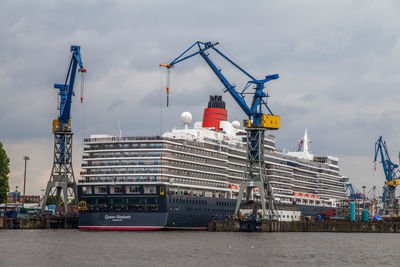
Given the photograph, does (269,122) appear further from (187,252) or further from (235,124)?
(187,252)

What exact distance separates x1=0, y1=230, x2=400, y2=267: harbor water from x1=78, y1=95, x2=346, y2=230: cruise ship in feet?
51.2

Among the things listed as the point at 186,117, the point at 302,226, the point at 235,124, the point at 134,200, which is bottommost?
the point at 302,226

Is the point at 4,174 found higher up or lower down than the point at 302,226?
higher up

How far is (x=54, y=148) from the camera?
Answer: 120812 millimetres

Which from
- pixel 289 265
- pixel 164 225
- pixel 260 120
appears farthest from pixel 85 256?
pixel 260 120

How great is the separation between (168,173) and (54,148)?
91.8ft

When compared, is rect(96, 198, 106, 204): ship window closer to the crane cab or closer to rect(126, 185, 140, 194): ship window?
rect(126, 185, 140, 194): ship window

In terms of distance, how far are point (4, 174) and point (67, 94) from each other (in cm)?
1757

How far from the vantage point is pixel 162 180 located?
332 ft

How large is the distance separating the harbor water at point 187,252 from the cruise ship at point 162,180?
15.6 meters

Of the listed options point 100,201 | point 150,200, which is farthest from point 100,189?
point 150,200

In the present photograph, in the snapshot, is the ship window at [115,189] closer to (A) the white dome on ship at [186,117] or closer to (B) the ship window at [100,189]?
(B) the ship window at [100,189]

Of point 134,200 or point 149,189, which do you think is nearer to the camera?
point 134,200

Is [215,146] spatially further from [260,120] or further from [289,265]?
[289,265]
